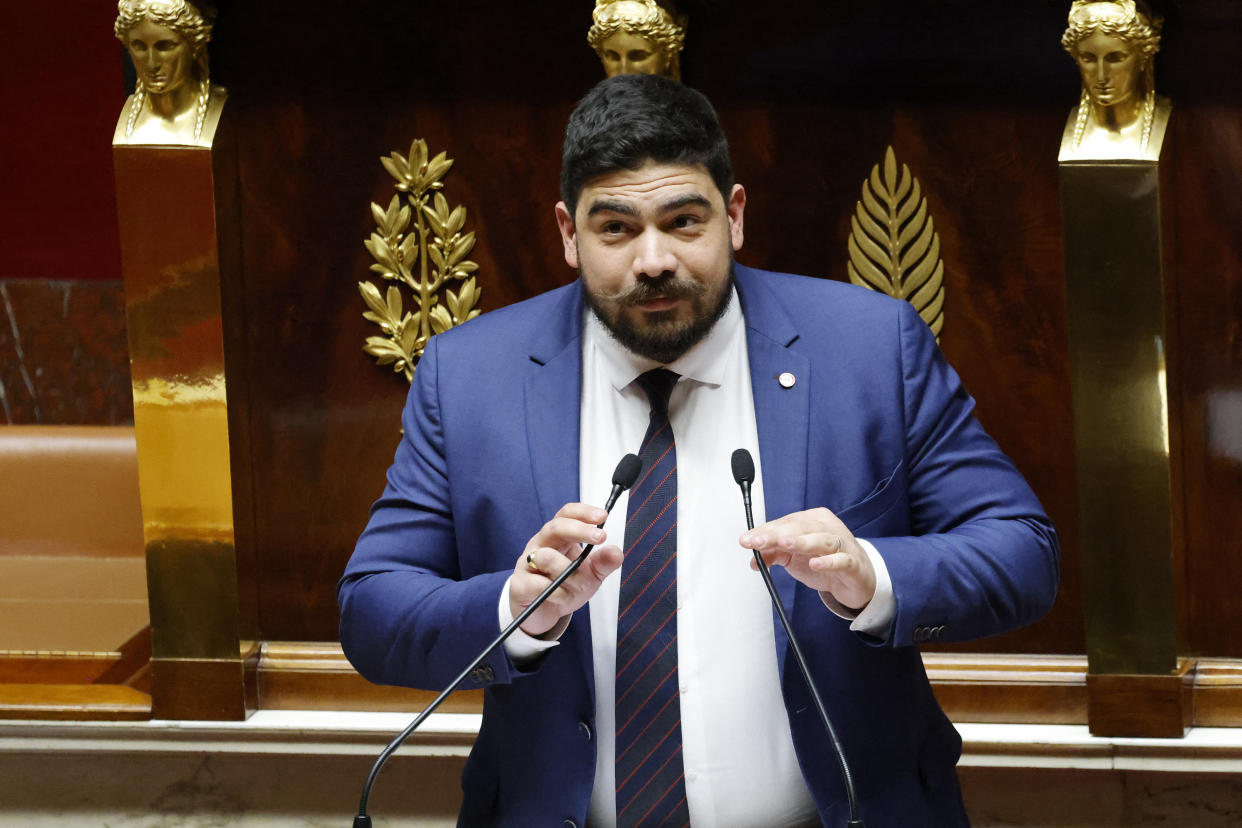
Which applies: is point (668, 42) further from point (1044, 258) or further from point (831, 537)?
point (831, 537)

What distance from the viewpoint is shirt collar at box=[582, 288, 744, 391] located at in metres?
1.55

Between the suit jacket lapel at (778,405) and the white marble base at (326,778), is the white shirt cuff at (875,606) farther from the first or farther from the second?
the white marble base at (326,778)

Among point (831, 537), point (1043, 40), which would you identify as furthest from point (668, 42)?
point (831, 537)

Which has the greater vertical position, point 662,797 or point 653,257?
point 653,257

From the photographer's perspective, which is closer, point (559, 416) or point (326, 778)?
point (559, 416)

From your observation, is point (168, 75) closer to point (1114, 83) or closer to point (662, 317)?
point (662, 317)

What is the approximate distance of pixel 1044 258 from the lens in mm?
2033

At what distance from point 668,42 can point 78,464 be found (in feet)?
4.45

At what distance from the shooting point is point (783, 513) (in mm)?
1471

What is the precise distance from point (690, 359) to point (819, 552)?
1.25 ft

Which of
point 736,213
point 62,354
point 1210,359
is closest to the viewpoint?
point 736,213

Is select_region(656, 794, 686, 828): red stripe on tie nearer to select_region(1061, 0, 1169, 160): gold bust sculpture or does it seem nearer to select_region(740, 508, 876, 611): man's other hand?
select_region(740, 508, 876, 611): man's other hand

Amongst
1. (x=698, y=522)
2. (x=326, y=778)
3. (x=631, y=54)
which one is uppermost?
(x=631, y=54)

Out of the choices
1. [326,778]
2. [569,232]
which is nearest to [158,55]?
[569,232]
